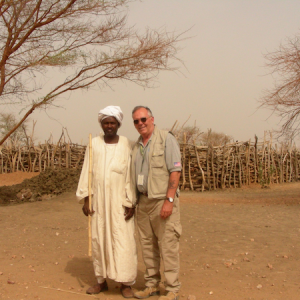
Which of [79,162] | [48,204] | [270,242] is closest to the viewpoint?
[270,242]

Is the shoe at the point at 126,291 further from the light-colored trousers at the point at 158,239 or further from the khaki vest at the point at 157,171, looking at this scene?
the khaki vest at the point at 157,171

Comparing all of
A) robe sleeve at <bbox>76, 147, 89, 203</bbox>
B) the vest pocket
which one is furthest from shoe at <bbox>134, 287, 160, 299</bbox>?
the vest pocket

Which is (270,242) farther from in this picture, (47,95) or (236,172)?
(236,172)

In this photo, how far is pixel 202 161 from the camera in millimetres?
13562

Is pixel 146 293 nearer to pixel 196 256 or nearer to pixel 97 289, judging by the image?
pixel 97 289

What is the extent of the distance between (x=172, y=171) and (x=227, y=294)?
3.98 feet

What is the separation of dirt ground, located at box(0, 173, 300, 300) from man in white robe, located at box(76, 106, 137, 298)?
26cm

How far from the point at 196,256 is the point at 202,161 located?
9.16m

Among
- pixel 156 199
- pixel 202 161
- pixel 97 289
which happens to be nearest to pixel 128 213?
pixel 156 199

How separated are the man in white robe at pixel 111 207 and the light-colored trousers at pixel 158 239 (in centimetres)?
12

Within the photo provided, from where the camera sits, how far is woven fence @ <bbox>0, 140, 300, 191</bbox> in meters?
13.2

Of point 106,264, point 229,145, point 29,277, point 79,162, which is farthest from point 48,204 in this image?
point 229,145

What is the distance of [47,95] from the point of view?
8.16 meters

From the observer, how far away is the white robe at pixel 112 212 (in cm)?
317
